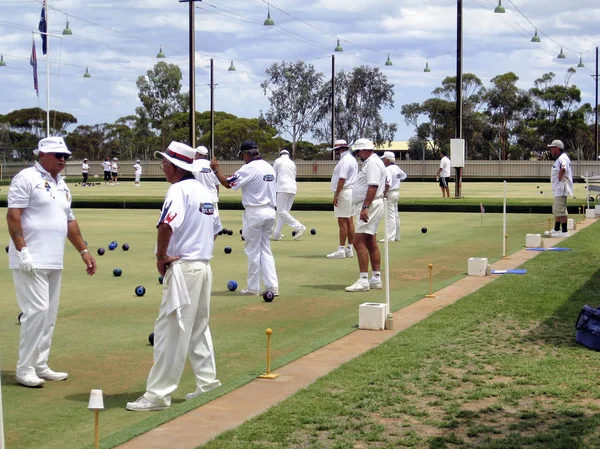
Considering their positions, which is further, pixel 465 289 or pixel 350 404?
pixel 465 289

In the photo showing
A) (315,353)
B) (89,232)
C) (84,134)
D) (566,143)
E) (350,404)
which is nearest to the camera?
(350,404)

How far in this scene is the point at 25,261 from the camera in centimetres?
686

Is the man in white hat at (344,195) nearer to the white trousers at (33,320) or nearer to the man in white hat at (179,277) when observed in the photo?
the white trousers at (33,320)

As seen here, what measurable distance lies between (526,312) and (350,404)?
389 centimetres

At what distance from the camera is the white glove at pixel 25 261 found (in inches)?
270

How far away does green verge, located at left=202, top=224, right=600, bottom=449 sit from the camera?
5348mm

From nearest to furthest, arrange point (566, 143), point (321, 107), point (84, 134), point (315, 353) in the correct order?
1. point (315, 353)
2. point (566, 143)
3. point (321, 107)
4. point (84, 134)

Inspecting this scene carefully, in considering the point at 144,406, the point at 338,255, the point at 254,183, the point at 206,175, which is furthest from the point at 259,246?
the point at 144,406

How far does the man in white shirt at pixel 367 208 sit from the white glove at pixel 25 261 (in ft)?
16.3

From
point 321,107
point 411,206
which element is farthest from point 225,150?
point 411,206

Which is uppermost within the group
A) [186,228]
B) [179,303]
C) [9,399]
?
[186,228]

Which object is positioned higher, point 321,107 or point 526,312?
point 321,107

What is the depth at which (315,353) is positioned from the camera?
7691mm

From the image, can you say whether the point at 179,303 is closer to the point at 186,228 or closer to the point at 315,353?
the point at 186,228
